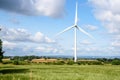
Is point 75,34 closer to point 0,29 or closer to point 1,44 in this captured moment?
point 1,44

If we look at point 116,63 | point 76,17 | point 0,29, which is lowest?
point 116,63

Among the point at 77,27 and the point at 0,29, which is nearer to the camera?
the point at 0,29

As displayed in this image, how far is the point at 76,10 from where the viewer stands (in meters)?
103

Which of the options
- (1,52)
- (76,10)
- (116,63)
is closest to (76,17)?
(76,10)

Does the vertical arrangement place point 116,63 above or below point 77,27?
below

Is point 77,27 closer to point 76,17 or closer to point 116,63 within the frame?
point 76,17

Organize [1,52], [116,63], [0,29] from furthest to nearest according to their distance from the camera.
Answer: [116,63] < [1,52] < [0,29]

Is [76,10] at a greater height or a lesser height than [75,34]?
greater

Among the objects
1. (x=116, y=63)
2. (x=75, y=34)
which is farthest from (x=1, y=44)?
(x=116, y=63)

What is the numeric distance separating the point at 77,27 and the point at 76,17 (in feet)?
11.9

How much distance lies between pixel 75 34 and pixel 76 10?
8431 millimetres

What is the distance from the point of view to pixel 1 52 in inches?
3910

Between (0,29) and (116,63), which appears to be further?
(116,63)

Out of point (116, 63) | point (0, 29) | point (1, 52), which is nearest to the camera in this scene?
point (0, 29)
